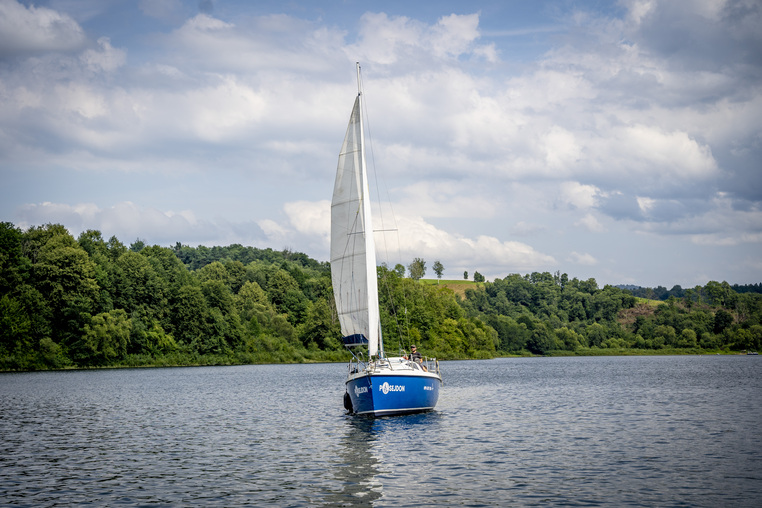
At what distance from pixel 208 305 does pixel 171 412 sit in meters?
81.9

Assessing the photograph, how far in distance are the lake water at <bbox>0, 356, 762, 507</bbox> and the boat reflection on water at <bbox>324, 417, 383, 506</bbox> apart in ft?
0.26

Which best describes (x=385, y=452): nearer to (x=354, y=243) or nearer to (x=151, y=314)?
(x=354, y=243)

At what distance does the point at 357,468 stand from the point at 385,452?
135 inches

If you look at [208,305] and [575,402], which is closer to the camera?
[575,402]

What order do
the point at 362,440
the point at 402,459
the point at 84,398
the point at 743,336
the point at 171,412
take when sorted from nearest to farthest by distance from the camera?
the point at 402,459, the point at 362,440, the point at 171,412, the point at 84,398, the point at 743,336

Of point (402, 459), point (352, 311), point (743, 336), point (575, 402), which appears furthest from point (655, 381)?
point (743, 336)

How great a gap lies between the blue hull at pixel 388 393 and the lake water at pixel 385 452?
82 cm

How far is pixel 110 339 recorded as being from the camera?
9719cm

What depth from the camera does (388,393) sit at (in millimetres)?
34812

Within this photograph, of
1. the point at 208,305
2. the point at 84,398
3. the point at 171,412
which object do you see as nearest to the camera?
the point at 171,412

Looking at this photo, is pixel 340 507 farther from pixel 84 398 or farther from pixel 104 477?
pixel 84 398

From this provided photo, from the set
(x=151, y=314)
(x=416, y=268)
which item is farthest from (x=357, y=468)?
(x=416, y=268)

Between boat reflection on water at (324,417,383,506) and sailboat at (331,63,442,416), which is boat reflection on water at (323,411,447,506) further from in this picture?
sailboat at (331,63,442,416)

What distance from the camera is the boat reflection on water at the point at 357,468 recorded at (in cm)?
1909
